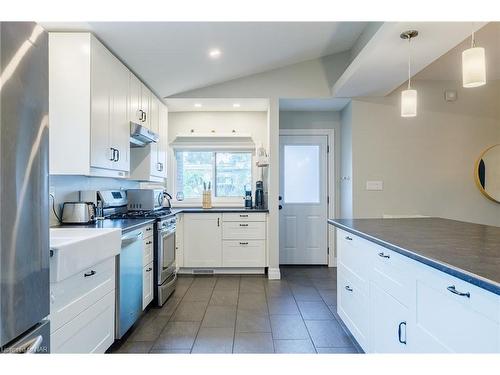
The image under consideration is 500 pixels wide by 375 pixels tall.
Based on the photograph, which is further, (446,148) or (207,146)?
(207,146)

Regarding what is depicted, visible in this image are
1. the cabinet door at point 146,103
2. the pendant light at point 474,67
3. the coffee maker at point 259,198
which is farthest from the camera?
the coffee maker at point 259,198

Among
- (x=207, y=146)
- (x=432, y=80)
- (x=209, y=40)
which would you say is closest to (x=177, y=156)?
(x=207, y=146)

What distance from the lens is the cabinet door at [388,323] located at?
143cm

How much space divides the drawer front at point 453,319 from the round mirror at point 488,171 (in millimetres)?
3386

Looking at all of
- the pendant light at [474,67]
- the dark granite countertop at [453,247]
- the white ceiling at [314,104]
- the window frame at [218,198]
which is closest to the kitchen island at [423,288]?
the dark granite countertop at [453,247]

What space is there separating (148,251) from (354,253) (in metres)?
1.82

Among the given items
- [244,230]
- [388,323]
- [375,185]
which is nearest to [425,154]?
[375,185]

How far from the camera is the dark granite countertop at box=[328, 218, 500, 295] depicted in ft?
3.22

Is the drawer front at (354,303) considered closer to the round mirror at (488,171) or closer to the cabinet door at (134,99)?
the cabinet door at (134,99)

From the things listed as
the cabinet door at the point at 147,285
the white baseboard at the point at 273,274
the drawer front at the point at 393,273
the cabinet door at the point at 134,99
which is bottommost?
the white baseboard at the point at 273,274

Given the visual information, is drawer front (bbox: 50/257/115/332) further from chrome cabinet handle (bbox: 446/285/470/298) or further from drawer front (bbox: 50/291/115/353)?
chrome cabinet handle (bbox: 446/285/470/298)
